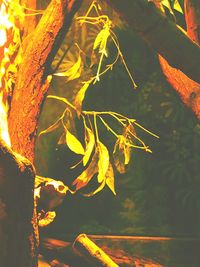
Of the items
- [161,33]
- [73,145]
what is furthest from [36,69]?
[161,33]

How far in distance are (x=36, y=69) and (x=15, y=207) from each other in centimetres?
49

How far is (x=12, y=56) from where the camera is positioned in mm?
1412

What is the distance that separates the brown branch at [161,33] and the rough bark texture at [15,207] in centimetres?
36

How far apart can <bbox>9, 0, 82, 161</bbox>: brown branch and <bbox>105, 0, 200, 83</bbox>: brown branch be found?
0.41 meters

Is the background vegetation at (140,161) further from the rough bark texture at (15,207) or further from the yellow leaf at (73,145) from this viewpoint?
the rough bark texture at (15,207)

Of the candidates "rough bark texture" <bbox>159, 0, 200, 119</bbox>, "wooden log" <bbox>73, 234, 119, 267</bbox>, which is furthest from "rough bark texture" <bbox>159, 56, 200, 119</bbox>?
"wooden log" <bbox>73, 234, 119, 267</bbox>

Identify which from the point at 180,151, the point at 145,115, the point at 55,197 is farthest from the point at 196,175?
the point at 55,197

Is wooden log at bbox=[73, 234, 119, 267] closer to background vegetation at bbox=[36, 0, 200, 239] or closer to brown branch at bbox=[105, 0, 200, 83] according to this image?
background vegetation at bbox=[36, 0, 200, 239]

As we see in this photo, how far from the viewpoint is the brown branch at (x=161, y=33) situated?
2.84ft

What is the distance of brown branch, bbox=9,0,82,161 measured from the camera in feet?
4.08

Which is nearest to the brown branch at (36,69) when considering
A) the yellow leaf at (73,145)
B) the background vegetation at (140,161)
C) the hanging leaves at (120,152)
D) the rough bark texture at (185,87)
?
the yellow leaf at (73,145)

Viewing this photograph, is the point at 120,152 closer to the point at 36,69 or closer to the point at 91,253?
the point at 91,253

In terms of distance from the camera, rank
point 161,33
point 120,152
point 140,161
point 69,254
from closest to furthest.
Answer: point 161,33 → point 120,152 → point 69,254 → point 140,161

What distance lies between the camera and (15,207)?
92cm
